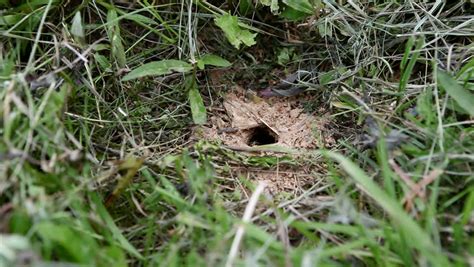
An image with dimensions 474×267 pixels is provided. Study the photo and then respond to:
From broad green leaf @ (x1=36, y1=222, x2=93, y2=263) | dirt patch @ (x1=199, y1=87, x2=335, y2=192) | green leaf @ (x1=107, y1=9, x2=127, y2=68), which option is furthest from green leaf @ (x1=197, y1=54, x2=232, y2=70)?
broad green leaf @ (x1=36, y1=222, x2=93, y2=263)

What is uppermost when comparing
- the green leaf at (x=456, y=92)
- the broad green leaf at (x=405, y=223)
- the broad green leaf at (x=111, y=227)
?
the green leaf at (x=456, y=92)

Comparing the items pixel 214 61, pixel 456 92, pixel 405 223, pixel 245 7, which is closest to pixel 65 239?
pixel 405 223

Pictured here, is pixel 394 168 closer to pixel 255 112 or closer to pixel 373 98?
pixel 373 98

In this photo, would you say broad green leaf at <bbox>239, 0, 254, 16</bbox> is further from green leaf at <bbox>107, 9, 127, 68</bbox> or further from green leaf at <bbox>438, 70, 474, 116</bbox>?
green leaf at <bbox>438, 70, 474, 116</bbox>

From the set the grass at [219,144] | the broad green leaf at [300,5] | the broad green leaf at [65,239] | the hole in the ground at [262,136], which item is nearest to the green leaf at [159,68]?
the grass at [219,144]

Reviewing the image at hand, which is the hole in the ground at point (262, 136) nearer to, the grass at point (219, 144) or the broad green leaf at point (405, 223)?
the grass at point (219, 144)

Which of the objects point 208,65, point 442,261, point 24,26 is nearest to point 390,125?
point 442,261
